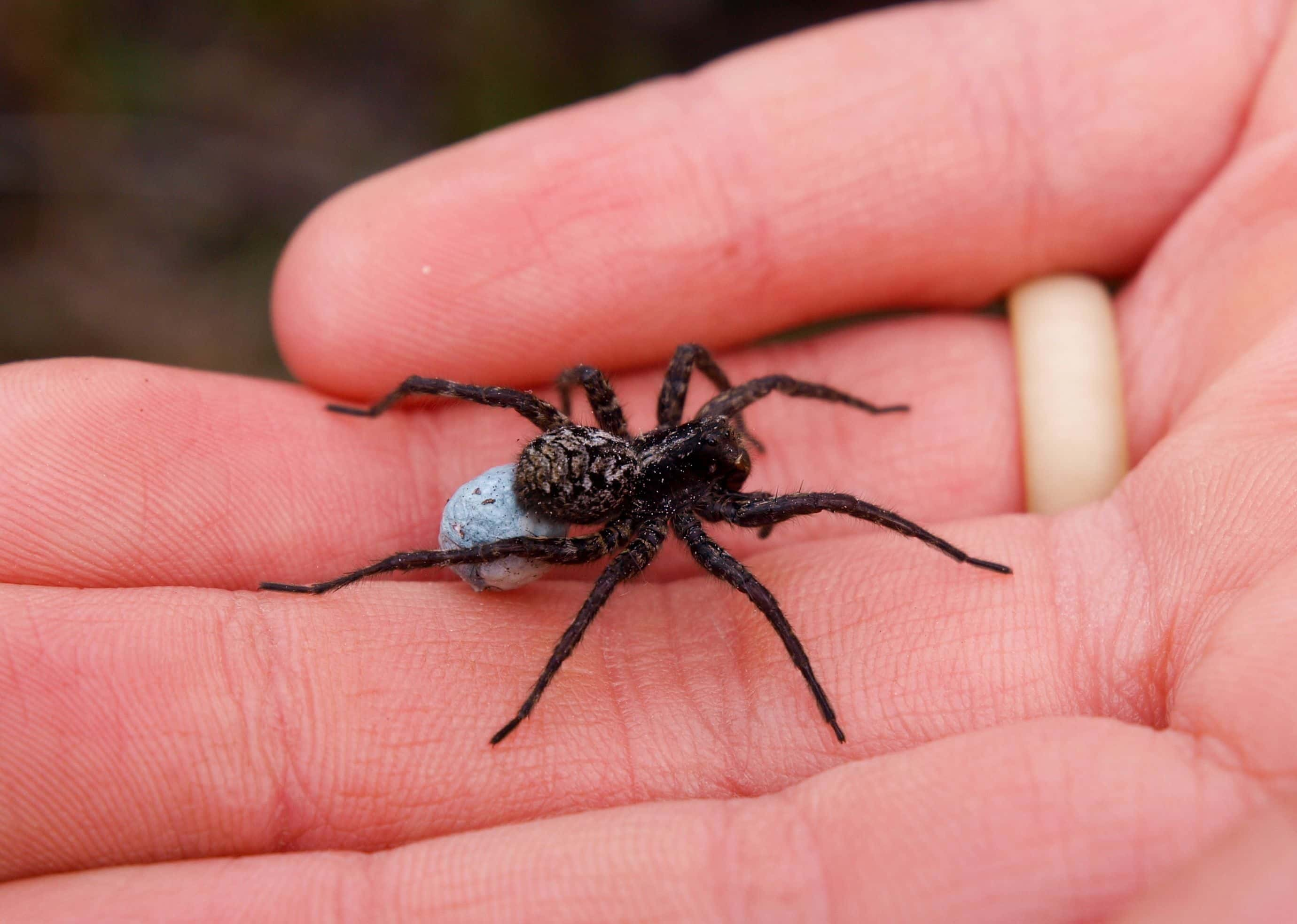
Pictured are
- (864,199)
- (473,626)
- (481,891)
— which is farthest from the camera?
(864,199)

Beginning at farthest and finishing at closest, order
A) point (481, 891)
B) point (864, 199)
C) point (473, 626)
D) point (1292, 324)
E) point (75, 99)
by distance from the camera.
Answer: point (75, 99)
point (864, 199)
point (473, 626)
point (1292, 324)
point (481, 891)

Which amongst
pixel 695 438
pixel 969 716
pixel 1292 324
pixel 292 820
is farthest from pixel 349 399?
pixel 1292 324

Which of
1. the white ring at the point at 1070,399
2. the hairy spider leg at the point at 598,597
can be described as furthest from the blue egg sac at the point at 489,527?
the white ring at the point at 1070,399

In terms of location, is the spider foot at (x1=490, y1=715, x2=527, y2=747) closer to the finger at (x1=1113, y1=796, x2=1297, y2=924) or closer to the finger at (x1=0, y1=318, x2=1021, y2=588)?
the finger at (x1=0, y1=318, x2=1021, y2=588)

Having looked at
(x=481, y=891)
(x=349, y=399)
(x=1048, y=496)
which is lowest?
(x=481, y=891)

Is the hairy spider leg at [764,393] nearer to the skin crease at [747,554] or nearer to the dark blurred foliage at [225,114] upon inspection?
the skin crease at [747,554]

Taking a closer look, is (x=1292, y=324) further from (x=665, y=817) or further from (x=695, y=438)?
(x=665, y=817)

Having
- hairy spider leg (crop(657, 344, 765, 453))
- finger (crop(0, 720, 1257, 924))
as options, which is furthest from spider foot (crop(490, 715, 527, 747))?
hairy spider leg (crop(657, 344, 765, 453))
